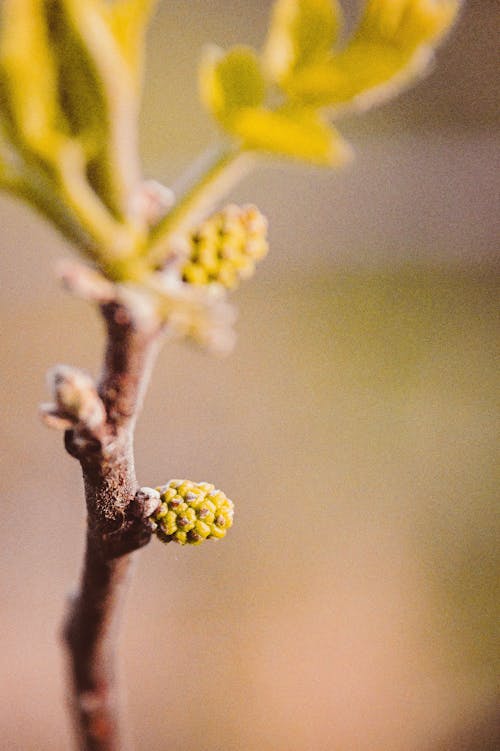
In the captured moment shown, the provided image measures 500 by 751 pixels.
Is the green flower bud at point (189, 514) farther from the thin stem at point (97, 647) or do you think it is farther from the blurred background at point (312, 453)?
the blurred background at point (312, 453)

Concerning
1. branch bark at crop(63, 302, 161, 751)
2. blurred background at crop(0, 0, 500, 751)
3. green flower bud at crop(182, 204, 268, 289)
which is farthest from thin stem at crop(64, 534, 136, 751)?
blurred background at crop(0, 0, 500, 751)

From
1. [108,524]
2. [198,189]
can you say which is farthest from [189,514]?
[198,189]

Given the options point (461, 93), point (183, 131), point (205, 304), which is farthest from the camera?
point (461, 93)

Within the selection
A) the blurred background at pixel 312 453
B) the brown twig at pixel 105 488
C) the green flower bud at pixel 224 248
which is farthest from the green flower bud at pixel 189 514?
the blurred background at pixel 312 453

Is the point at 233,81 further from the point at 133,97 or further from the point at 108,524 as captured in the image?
the point at 108,524

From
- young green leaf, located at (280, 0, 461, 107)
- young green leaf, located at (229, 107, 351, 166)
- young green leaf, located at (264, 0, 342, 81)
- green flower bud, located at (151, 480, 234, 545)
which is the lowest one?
green flower bud, located at (151, 480, 234, 545)

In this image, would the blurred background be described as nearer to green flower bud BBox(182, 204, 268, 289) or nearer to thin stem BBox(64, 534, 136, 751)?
thin stem BBox(64, 534, 136, 751)

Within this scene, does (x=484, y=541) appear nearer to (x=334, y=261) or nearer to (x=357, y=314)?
(x=357, y=314)

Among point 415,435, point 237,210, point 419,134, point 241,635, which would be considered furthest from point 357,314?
point 237,210
